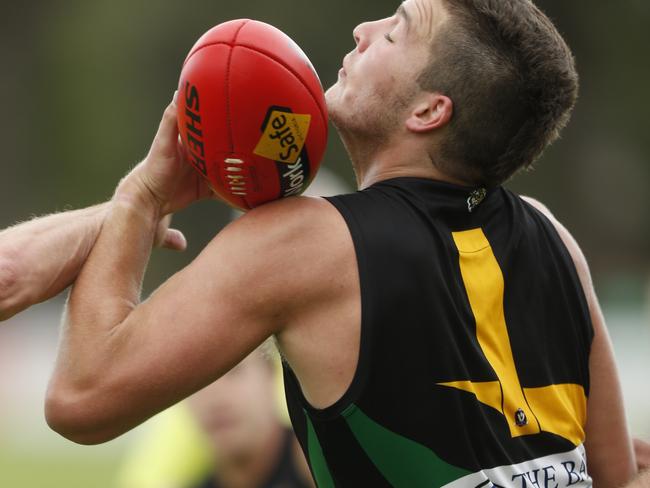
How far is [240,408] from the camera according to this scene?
5.45 meters

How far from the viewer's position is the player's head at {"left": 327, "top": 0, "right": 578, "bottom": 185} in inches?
121

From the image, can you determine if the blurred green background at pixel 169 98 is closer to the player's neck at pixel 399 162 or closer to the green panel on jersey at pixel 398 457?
the player's neck at pixel 399 162

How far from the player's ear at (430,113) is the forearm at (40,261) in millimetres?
962

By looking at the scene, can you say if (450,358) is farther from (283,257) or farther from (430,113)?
(430,113)

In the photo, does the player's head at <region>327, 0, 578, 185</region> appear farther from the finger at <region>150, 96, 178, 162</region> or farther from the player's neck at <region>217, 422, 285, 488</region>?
the player's neck at <region>217, 422, 285, 488</region>

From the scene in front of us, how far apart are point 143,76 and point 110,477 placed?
14301 mm

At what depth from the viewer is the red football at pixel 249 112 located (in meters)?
2.81

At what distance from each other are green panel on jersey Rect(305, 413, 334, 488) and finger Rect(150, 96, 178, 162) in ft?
2.77

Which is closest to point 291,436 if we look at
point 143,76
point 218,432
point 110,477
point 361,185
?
point 218,432

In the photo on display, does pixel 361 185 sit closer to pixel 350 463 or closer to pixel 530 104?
pixel 530 104

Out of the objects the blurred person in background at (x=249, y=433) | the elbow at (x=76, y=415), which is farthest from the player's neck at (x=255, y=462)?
the elbow at (x=76, y=415)

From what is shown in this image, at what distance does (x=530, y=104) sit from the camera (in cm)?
312

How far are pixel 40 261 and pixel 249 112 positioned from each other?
703 millimetres

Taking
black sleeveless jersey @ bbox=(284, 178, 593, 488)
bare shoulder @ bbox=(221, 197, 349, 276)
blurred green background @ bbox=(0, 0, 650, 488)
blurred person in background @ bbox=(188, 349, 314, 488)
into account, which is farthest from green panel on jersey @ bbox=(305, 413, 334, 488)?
blurred green background @ bbox=(0, 0, 650, 488)
